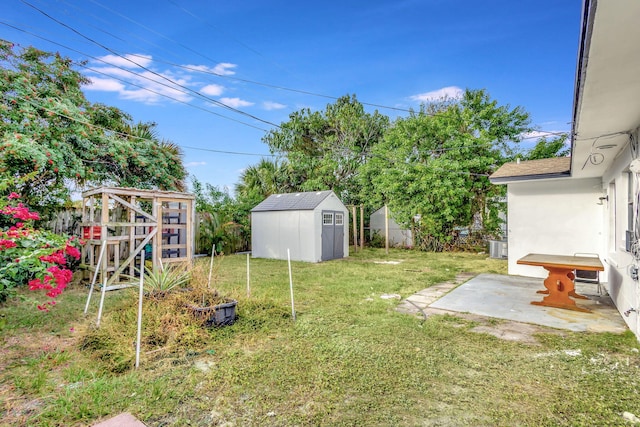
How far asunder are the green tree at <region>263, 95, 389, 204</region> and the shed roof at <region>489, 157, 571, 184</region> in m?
8.79

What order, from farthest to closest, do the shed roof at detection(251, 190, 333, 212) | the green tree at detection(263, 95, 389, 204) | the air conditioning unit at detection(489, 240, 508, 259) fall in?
the green tree at detection(263, 95, 389, 204), the shed roof at detection(251, 190, 333, 212), the air conditioning unit at detection(489, 240, 508, 259)

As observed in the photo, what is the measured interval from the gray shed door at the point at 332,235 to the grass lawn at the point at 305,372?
22.6ft

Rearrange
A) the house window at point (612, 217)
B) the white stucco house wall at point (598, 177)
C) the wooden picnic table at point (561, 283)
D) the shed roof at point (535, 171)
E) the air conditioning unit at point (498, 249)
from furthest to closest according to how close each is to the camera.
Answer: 1. the air conditioning unit at point (498, 249)
2. the shed roof at point (535, 171)
3. the house window at point (612, 217)
4. the wooden picnic table at point (561, 283)
5. the white stucco house wall at point (598, 177)

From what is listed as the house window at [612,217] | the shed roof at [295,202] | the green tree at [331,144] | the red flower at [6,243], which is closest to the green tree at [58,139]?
the red flower at [6,243]

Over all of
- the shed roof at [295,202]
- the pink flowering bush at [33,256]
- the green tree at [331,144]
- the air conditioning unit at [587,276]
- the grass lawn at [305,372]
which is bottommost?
the grass lawn at [305,372]

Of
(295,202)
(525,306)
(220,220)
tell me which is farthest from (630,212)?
(220,220)

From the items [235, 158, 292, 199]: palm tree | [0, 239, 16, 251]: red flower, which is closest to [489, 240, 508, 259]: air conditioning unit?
[235, 158, 292, 199]: palm tree

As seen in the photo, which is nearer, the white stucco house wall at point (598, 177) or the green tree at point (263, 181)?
the white stucco house wall at point (598, 177)

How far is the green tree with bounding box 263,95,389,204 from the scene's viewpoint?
17.5 metres

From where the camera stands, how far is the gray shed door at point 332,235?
11.8m

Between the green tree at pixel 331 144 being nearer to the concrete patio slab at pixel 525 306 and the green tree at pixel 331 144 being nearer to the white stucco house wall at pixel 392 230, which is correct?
the white stucco house wall at pixel 392 230

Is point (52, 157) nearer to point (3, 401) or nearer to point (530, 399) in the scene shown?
point (3, 401)

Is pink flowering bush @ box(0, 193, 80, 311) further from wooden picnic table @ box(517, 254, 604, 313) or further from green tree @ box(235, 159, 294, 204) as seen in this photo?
green tree @ box(235, 159, 294, 204)

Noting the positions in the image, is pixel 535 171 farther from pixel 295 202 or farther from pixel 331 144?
pixel 331 144
